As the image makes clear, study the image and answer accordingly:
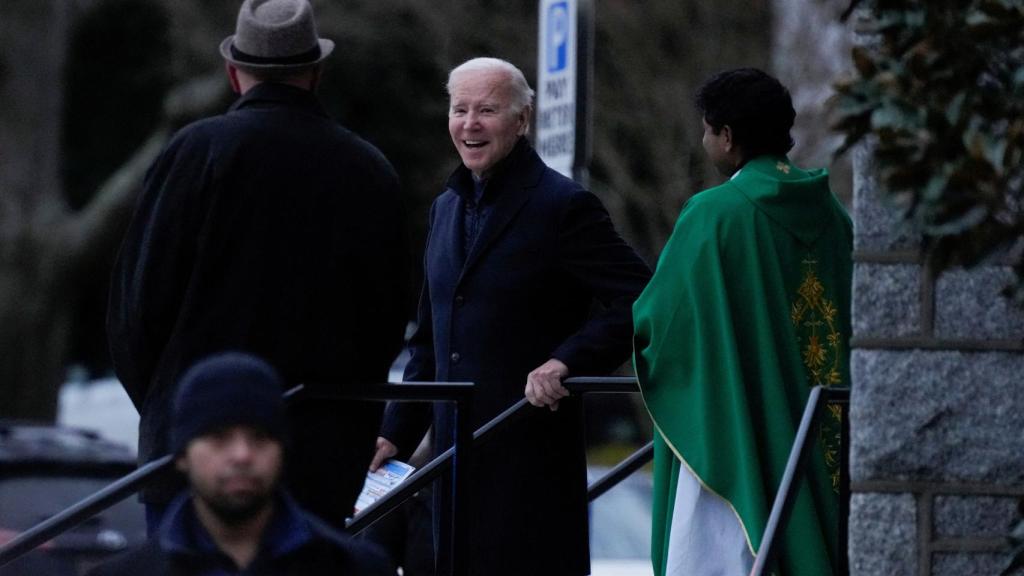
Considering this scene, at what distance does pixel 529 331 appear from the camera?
19.8ft

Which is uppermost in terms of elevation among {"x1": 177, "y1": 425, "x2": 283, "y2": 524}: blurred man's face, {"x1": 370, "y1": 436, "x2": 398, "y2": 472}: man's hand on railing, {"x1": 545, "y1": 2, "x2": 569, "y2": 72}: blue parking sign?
{"x1": 545, "y1": 2, "x2": 569, "y2": 72}: blue parking sign

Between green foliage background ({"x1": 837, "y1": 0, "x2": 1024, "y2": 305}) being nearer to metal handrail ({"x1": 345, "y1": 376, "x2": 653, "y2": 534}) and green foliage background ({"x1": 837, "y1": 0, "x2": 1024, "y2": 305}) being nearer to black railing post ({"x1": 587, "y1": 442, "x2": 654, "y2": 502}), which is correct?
metal handrail ({"x1": 345, "y1": 376, "x2": 653, "y2": 534})

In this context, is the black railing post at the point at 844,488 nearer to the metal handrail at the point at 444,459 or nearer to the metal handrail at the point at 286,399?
the metal handrail at the point at 444,459

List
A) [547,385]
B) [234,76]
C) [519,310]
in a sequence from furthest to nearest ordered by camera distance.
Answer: [519,310]
[547,385]
[234,76]

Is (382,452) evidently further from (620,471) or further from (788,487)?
(788,487)

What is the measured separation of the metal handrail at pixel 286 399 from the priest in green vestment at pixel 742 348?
1.57 ft

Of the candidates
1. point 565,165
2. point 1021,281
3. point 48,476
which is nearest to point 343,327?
point 1021,281

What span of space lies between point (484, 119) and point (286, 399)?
4.38 feet

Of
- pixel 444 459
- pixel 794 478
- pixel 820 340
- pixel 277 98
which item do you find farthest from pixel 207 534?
pixel 820 340

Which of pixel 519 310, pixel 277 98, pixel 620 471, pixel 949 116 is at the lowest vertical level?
pixel 620 471

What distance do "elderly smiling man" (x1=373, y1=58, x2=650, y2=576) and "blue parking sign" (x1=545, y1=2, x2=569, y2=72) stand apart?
2235mm

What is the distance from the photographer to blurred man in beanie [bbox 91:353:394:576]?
3648 mm

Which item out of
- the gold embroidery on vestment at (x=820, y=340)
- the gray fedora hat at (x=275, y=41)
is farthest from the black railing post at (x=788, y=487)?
the gray fedora hat at (x=275, y=41)

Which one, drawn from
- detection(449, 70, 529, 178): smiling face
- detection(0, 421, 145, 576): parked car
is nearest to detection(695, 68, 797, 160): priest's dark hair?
detection(449, 70, 529, 178): smiling face
